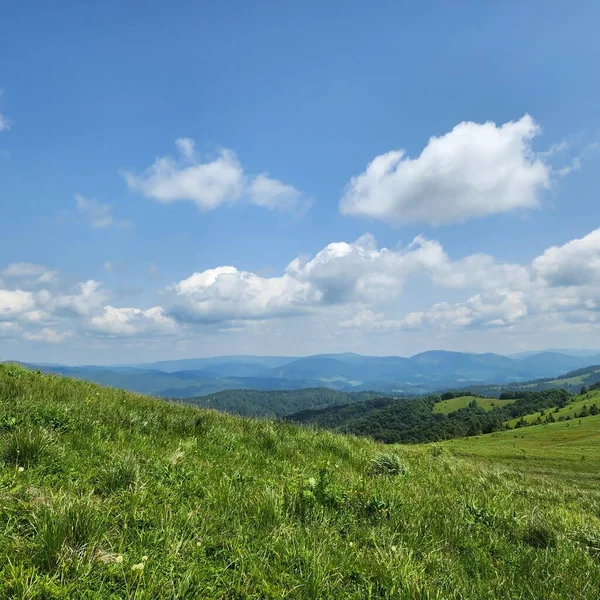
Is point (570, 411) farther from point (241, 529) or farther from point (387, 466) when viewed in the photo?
point (241, 529)

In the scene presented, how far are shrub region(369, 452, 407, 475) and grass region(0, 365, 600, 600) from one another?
663 millimetres

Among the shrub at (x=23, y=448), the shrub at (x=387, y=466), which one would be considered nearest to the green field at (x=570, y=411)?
the shrub at (x=387, y=466)

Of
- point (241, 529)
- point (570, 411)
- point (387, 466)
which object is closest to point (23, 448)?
point (241, 529)

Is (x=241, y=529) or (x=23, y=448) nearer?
(x=241, y=529)

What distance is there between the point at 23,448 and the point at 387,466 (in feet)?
25.9

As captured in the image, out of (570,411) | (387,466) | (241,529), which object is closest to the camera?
(241,529)

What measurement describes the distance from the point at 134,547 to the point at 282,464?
179 inches

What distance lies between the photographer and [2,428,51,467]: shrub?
5797 mm

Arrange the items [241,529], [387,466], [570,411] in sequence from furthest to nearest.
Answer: [570,411] < [387,466] < [241,529]

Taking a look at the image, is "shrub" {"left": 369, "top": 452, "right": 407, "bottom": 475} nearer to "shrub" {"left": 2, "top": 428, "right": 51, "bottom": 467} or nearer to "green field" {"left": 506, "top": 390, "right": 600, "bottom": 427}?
"shrub" {"left": 2, "top": 428, "right": 51, "bottom": 467}

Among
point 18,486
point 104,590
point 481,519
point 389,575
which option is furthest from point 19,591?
point 481,519

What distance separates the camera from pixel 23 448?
589 cm

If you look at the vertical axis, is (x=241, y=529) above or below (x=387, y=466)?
above

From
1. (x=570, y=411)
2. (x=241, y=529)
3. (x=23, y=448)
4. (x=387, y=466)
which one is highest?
(x=23, y=448)
